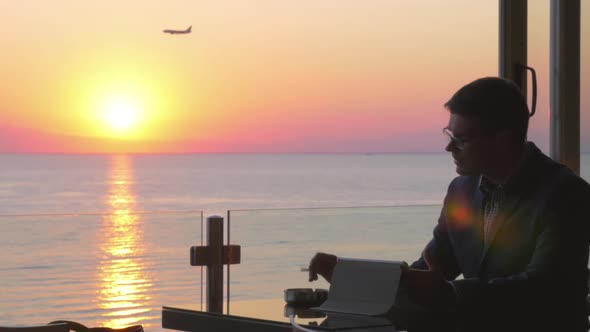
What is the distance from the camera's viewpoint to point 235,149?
3553cm

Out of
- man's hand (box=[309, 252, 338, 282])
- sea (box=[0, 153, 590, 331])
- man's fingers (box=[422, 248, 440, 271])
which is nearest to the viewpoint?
man's hand (box=[309, 252, 338, 282])

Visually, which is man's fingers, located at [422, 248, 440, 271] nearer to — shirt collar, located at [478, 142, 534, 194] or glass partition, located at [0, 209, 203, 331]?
shirt collar, located at [478, 142, 534, 194]

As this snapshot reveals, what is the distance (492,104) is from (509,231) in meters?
0.31

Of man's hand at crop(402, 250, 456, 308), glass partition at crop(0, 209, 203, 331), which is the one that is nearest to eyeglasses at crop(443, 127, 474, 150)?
man's hand at crop(402, 250, 456, 308)

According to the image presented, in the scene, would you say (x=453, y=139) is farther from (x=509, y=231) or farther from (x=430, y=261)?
(x=430, y=261)

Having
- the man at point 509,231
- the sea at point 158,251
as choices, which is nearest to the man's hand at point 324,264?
the man at point 509,231

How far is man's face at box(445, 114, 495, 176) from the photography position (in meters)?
2.16

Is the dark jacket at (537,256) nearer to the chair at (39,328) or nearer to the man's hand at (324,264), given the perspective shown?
the man's hand at (324,264)

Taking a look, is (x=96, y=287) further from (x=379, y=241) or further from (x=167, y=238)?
(x=379, y=241)

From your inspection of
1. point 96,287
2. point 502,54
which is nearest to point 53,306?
point 96,287

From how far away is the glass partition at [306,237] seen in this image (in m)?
3.86

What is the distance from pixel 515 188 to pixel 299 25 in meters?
19.9

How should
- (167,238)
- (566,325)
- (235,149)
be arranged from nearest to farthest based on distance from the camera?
1. (566,325)
2. (167,238)
3. (235,149)

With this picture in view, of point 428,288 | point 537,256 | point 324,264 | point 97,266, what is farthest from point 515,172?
point 97,266
